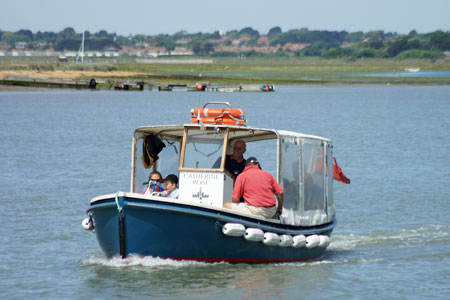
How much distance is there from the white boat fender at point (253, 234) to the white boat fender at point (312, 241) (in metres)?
1.50

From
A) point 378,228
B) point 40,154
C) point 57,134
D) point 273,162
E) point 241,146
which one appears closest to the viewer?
point 241,146

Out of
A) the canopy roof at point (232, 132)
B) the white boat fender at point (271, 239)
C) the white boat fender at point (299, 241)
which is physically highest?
the canopy roof at point (232, 132)

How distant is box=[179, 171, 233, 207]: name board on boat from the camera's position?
46.5ft

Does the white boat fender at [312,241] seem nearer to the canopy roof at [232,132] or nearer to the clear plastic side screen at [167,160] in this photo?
the canopy roof at [232,132]

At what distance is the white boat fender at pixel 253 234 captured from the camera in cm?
1366

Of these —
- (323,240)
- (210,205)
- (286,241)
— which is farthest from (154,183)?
(323,240)

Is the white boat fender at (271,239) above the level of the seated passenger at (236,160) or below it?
below

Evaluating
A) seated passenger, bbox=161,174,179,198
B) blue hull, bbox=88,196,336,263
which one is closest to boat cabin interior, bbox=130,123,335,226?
seated passenger, bbox=161,174,179,198

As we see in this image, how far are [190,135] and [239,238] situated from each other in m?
2.31

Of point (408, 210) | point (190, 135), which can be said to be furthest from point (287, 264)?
point (408, 210)

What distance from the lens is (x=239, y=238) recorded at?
1388cm

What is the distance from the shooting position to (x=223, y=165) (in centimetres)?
1424

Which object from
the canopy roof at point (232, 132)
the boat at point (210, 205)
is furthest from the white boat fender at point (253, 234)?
the canopy roof at point (232, 132)

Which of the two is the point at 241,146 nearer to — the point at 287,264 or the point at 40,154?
the point at 287,264
